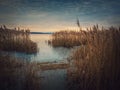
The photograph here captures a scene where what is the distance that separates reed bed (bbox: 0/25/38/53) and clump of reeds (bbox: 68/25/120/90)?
50 centimetres

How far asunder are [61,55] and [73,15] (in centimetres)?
47

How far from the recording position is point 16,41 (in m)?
2.63

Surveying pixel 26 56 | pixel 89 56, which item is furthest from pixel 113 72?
pixel 26 56

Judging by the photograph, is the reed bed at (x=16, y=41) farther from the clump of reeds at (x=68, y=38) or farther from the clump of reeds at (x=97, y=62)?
the clump of reeds at (x=97, y=62)

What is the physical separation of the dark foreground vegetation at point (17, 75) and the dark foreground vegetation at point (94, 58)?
40 cm

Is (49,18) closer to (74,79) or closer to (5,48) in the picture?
(5,48)

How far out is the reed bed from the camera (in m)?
2.56

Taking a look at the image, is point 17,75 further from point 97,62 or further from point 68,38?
point 97,62

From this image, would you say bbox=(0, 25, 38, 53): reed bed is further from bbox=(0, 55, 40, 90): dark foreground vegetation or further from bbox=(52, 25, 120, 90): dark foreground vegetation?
bbox=(52, 25, 120, 90): dark foreground vegetation

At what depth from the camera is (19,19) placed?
260 centimetres

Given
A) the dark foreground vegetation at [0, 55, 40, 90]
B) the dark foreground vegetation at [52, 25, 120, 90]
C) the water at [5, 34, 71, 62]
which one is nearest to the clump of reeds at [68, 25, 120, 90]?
the dark foreground vegetation at [52, 25, 120, 90]

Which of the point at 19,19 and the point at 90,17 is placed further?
the point at 90,17

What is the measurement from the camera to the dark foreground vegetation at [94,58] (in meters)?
2.69

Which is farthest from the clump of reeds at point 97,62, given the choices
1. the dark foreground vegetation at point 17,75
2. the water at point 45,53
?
the dark foreground vegetation at point 17,75
